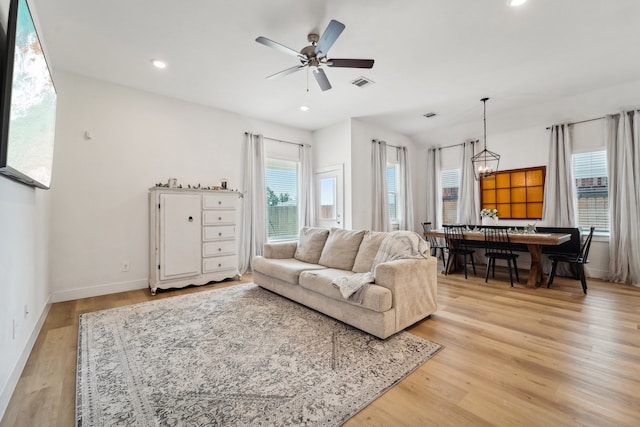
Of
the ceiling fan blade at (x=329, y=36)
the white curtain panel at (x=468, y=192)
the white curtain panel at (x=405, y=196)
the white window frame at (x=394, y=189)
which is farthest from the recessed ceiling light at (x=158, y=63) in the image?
the white curtain panel at (x=468, y=192)

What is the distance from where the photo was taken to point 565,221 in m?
4.77

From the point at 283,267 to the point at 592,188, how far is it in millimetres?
5214

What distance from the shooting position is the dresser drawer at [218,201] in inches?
167

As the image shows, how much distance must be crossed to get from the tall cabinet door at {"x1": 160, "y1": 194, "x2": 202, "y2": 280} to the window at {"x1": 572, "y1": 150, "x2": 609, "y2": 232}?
6225 mm

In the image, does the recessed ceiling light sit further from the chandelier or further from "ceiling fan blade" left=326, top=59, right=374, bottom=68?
the chandelier

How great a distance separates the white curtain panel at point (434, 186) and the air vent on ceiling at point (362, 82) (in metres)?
3.27

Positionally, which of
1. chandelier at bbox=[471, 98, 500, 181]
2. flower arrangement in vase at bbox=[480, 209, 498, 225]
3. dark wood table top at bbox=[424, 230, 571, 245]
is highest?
chandelier at bbox=[471, 98, 500, 181]

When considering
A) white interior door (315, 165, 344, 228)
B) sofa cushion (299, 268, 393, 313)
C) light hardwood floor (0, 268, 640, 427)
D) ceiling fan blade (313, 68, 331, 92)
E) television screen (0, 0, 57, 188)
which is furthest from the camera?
white interior door (315, 165, 344, 228)

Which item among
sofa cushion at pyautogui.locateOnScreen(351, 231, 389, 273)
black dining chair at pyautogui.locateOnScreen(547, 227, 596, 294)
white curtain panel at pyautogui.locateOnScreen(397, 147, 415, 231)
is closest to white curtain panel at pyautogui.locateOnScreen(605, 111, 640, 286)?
black dining chair at pyautogui.locateOnScreen(547, 227, 596, 294)

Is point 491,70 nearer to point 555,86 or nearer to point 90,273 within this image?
point 555,86

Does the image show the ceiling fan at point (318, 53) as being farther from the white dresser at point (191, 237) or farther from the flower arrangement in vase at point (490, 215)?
the flower arrangement in vase at point (490, 215)

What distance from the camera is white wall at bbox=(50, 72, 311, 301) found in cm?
359

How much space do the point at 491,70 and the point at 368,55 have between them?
1.69 meters

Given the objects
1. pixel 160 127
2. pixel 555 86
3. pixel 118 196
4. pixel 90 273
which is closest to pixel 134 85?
pixel 160 127
